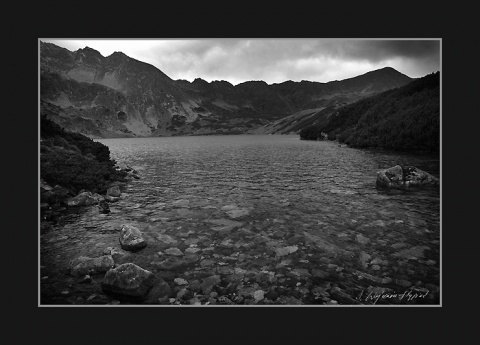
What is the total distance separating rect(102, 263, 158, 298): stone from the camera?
6.95m

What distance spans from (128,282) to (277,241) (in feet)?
17.0

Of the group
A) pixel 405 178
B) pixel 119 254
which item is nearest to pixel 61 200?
pixel 119 254

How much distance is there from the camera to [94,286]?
735cm

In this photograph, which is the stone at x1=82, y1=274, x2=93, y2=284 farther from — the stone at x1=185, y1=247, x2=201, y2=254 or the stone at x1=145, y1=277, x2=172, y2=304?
the stone at x1=185, y1=247, x2=201, y2=254

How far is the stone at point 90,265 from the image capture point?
26.1 feet

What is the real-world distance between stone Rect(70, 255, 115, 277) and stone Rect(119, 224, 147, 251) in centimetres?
101

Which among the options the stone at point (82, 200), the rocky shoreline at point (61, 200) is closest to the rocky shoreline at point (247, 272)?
the rocky shoreline at point (61, 200)

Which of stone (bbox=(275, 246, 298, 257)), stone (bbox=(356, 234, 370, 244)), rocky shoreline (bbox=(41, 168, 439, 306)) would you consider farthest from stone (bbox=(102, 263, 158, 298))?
stone (bbox=(356, 234, 370, 244))

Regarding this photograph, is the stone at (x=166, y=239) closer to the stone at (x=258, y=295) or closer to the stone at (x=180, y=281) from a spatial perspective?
the stone at (x=180, y=281)

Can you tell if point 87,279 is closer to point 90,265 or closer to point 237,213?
point 90,265

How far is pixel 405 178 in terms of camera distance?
1688 cm

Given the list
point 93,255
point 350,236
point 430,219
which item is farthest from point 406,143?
point 93,255

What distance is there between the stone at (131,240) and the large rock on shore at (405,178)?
1424cm

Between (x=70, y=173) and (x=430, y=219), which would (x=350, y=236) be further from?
(x=70, y=173)
